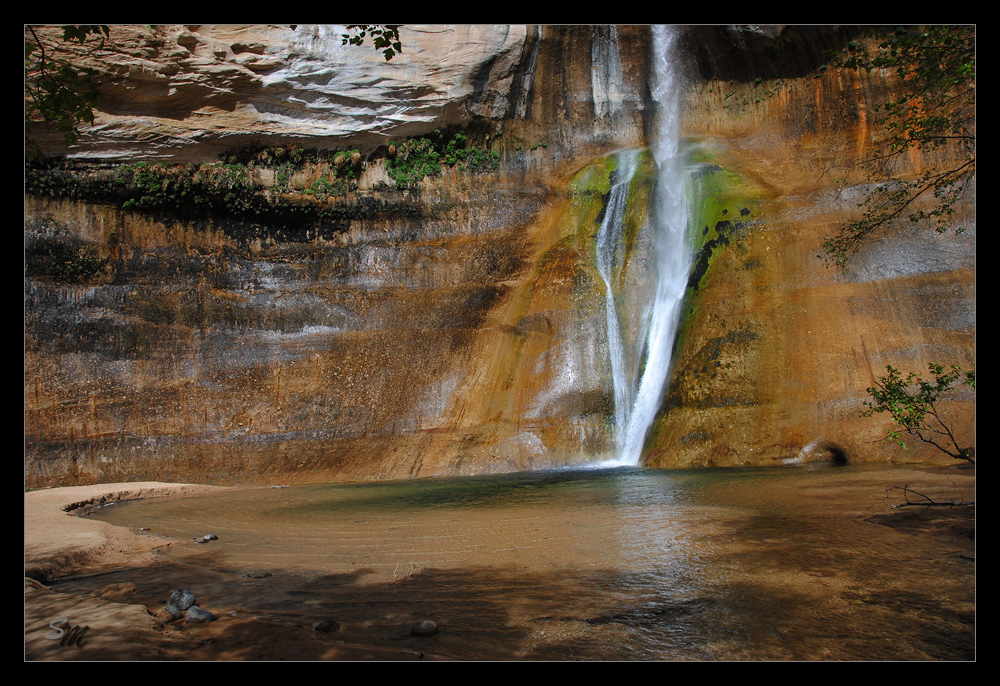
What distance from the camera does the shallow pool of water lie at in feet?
9.67

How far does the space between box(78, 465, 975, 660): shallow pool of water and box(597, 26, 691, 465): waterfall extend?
15.0 ft

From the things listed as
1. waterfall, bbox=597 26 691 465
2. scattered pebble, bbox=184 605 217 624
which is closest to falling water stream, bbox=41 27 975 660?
scattered pebble, bbox=184 605 217 624

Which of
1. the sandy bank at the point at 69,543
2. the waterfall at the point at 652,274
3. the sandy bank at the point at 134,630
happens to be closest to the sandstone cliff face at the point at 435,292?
the waterfall at the point at 652,274

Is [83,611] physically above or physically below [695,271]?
below

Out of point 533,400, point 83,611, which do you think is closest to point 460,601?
point 83,611

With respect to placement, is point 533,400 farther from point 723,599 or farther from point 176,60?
point 176,60

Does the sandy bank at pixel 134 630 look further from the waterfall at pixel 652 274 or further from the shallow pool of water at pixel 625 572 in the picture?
the waterfall at pixel 652 274

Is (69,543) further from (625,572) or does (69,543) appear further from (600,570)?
(625,572)

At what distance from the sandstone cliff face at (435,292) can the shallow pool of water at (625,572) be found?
15.7 ft

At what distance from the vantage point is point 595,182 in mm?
15102

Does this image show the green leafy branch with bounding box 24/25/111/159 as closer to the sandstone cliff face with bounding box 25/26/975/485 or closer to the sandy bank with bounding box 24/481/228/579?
the sandy bank with bounding box 24/481/228/579

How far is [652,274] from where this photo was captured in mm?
13398

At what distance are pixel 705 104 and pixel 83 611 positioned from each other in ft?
54.2

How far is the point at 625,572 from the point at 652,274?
10.3 m
